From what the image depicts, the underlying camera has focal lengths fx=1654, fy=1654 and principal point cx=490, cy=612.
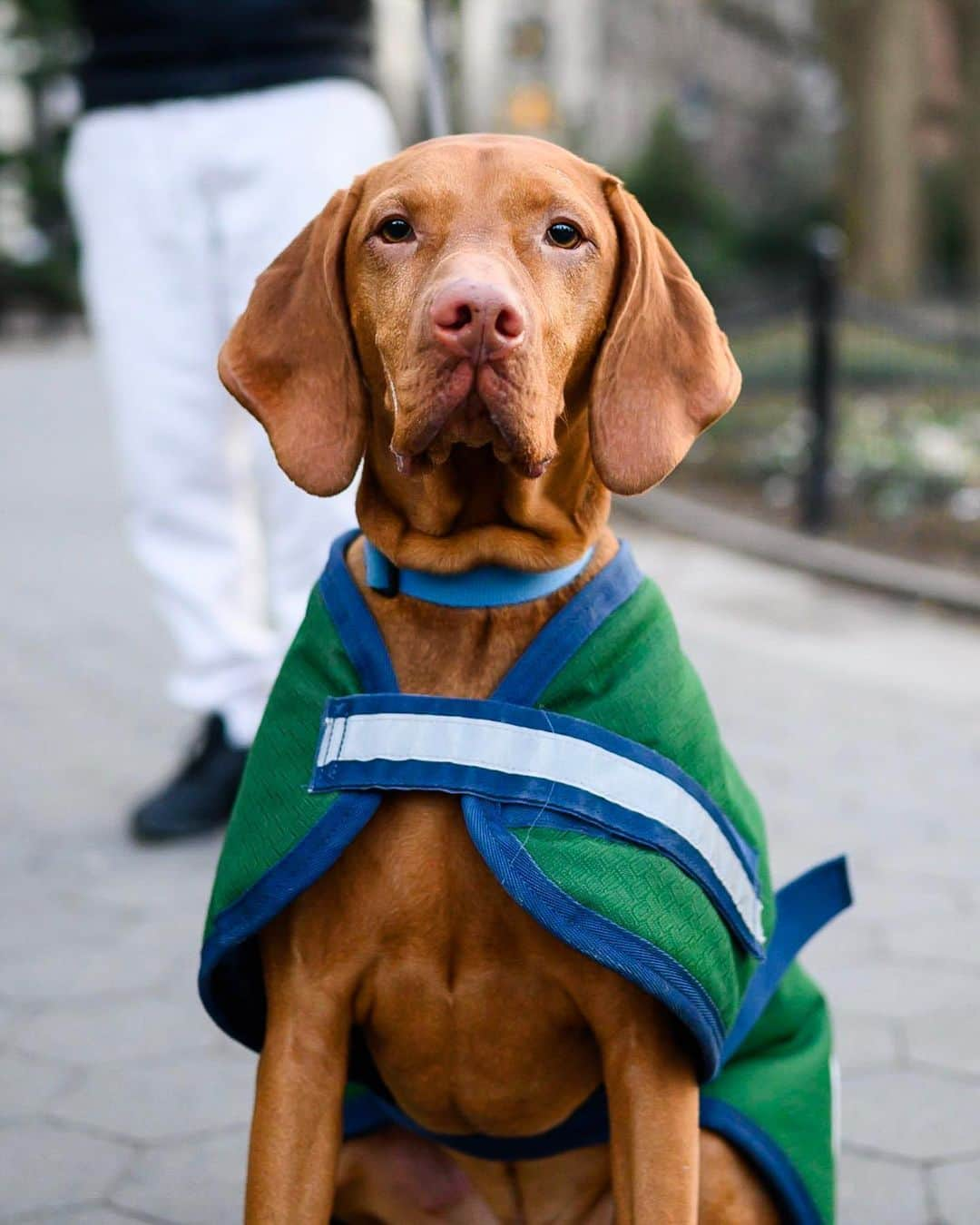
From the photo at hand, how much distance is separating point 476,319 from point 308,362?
14.3 inches

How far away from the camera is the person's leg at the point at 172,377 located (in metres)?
3.96

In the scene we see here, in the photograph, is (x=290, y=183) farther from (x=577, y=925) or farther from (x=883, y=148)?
(x=883, y=148)

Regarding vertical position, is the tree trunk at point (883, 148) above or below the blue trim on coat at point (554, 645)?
below

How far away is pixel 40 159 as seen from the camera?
33.9 metres

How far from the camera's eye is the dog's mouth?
194 cm

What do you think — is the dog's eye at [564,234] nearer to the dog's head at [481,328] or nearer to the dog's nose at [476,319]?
the dog's head at [481,328]

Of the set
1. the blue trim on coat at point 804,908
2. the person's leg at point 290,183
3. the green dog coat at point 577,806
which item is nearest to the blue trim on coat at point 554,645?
the green dog coat at point 577,806

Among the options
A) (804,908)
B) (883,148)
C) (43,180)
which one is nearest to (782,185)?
(43,180)

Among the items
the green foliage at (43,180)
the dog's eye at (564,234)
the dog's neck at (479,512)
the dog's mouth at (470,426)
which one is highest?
the dog's eye at (564,234)

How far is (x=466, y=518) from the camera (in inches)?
86.7

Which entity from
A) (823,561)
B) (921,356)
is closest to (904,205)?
(921,356)

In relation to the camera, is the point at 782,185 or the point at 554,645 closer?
the point at 554,645

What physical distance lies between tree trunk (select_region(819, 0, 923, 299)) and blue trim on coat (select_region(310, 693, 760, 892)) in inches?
711

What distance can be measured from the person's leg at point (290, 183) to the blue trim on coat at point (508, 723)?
68.4 inches
